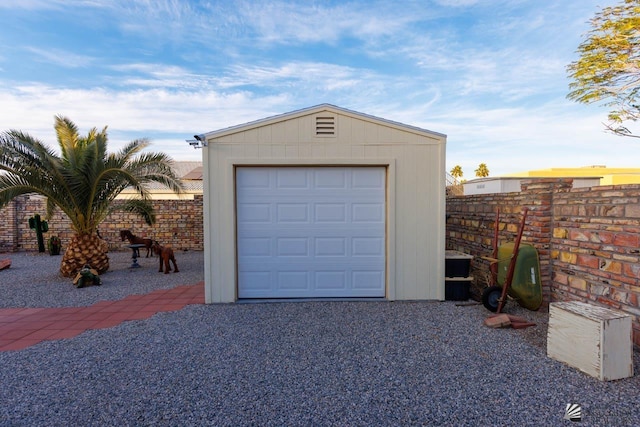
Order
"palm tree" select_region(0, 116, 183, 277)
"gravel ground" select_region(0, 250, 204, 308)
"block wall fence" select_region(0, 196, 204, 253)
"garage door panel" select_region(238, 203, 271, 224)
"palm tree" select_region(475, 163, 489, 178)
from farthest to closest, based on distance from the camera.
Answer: "palm tree" select_region(475, 163, 489, 178), "block wall fence" select_region(0, 196, 204, 253), "palm tree" select_region(0, 116, 183, 277), "gravel ground" select_region(0, 250, 204, 308), "garage door panel" select_region(238, 203, 271, 224)

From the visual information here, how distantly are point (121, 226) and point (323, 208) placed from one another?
10.4 meters

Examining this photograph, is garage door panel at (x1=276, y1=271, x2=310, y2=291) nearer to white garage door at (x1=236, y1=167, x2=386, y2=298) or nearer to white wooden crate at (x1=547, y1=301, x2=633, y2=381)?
white garage door at (x1=236, y1=167, x2=386, y2=298)

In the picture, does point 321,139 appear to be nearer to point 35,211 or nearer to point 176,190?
point 176,190

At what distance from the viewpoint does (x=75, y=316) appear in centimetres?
536

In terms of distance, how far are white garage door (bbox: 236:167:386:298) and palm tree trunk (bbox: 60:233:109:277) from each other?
496 cm

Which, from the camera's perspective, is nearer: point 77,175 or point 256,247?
point 256,247

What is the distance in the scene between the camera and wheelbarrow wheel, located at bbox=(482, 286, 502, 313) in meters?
5.28

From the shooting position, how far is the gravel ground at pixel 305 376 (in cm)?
268

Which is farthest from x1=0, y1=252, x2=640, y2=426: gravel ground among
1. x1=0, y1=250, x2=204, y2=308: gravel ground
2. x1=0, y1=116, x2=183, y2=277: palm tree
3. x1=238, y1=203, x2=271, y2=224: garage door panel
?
x1=0, y1=116, x2=183, y2=277: palm tree

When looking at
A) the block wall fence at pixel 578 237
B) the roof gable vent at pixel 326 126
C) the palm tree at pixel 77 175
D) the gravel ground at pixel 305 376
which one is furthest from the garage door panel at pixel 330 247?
the palm tree at pixel 77 175

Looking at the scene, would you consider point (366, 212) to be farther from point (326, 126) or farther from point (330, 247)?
point (326, 126)

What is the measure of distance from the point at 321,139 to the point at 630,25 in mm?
10014

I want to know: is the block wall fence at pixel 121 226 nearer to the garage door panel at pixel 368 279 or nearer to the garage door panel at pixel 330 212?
the garage door panel at pixel 330 212

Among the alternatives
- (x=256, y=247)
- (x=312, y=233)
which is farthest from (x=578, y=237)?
(x=256, y=247)
